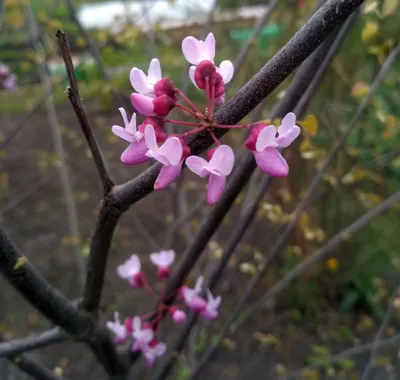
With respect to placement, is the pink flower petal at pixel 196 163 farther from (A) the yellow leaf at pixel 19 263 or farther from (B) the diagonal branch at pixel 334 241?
(B) the diagonal branch at pixel 334 241

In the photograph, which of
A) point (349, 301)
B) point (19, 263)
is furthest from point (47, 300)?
point (349, 301)

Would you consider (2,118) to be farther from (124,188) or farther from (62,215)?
(124,188)

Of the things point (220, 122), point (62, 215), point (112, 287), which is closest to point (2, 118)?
point (62, 215)

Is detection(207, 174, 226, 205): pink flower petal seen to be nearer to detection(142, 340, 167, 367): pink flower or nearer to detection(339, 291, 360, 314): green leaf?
detection(142, 340, 167, 367): pink flower

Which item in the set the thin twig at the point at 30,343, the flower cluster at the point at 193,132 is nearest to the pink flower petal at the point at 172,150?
the flower cluster at the point at 193,132

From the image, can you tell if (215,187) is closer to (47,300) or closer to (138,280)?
(47,300)

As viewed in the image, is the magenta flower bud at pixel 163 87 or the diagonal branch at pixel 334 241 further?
the diagonal branch at pixel 334 241

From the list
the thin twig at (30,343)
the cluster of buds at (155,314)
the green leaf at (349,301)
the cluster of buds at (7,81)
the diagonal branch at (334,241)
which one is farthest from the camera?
the green leaf at (349,301)
